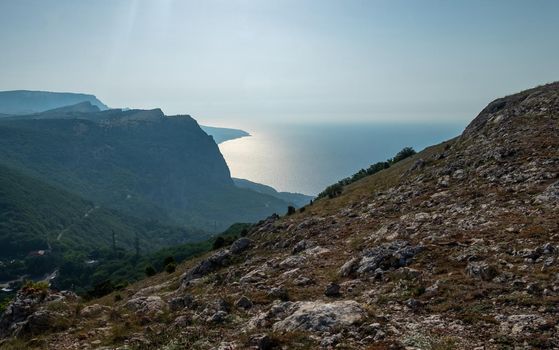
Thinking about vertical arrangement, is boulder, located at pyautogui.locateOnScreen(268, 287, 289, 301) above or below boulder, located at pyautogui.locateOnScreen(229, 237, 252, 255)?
above

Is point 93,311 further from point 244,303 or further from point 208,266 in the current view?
point 208,266

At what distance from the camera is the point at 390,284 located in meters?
17.4

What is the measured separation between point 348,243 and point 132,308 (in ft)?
47.4

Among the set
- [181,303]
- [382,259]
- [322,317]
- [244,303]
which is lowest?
[181,303]

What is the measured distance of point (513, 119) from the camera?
4069cm

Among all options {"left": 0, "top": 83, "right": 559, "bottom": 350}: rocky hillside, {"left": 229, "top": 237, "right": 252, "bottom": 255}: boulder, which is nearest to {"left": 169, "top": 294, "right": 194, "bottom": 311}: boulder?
{"left": 0, "top": 83, "right": 559, "bottom": 350}: rocky hillside

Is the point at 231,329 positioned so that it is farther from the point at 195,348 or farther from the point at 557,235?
the point at 557,235

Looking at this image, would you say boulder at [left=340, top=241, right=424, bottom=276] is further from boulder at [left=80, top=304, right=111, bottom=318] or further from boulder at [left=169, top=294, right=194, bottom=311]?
boulder at [left=80, top=304, right=111, bottom=318]

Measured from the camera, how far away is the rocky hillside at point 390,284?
512 inches

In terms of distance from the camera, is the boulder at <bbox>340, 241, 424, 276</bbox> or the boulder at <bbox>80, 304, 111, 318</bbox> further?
the boulder at <bbox>80, 304, 111, 318</bbox>

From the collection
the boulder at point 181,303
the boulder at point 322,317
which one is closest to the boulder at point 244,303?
the boulder at point 322,317

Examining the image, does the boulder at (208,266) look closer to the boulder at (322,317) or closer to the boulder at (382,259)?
the boulder at (382,259)

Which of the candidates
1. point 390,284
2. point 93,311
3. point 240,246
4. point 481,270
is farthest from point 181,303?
point 481,270

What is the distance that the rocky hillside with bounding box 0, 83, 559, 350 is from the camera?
13008 mm
